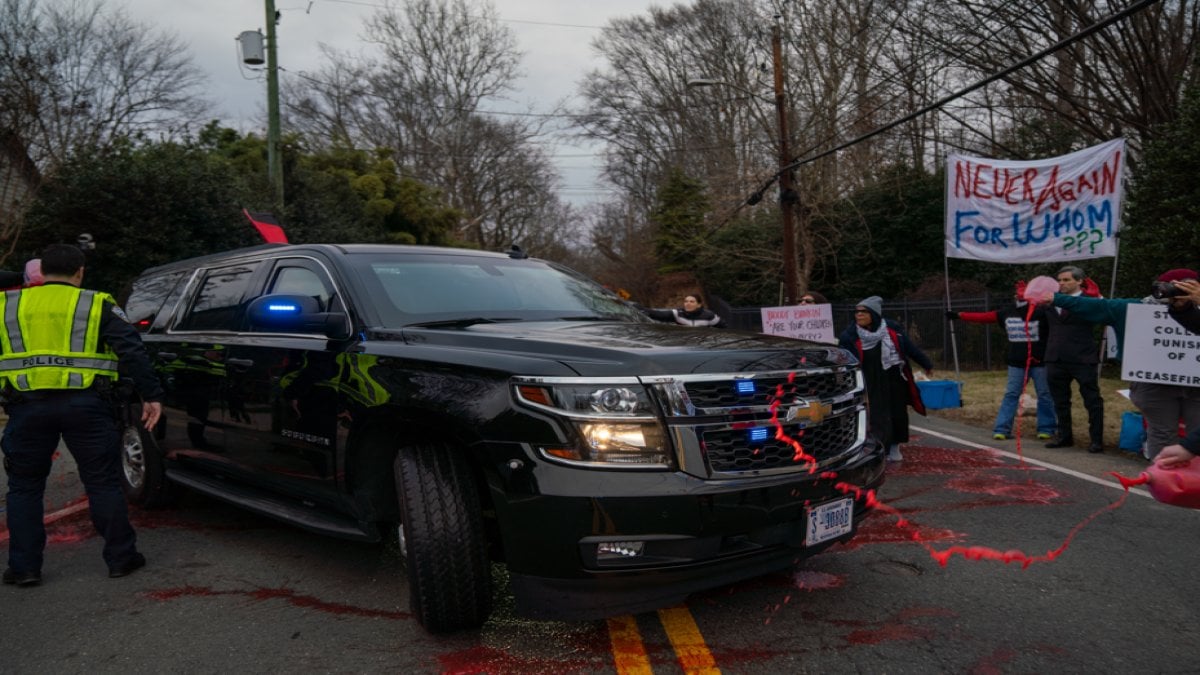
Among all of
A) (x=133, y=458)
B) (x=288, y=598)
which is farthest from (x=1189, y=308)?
(x=133, y=458)

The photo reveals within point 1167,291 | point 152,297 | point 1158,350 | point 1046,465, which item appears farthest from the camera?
point 1046,465

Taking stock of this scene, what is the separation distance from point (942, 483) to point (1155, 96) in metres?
14.5

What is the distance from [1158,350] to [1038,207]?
4464 mm

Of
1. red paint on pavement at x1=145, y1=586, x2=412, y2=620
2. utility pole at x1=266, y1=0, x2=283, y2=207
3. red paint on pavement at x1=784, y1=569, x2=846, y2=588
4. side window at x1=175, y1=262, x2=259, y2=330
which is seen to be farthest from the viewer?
utility pole at x1=266, y1=0, x2=283, y2=207

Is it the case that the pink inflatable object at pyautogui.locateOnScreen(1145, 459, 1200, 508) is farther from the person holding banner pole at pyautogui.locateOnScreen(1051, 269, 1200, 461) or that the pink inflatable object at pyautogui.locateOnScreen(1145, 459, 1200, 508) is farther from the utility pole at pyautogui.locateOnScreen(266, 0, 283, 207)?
the utility pole at pyautogui.locateOnScreen(266, 0, 283, 207)

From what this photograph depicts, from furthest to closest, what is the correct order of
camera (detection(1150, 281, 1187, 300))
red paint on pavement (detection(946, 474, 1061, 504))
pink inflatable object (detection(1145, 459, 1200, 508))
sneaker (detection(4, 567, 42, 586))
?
red paint on pavement (detection(946, 474, 1061, 504)), camera (detection(1150, 281, 1187, 300)), sneaker (detection(4, 567, 42, 586)), pink inflatable object (detection(1145, 459, 1200, 508))

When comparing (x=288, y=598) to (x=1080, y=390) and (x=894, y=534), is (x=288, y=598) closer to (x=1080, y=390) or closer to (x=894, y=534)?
(x=894, y=534)

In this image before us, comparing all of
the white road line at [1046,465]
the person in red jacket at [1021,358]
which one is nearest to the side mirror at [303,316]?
the white road line at [1046,465]

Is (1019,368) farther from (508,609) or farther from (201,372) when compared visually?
(201,372)

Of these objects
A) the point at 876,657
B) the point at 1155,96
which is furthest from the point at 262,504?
the point at 1155,96

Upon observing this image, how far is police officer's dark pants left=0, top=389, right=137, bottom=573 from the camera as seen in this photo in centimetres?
430

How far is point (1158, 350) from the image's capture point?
635cm

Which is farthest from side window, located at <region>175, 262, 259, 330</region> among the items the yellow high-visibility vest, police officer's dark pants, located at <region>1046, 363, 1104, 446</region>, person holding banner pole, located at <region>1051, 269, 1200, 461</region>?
police officer's dark pants, located at <region>1046, 363, 1104, 446</region>

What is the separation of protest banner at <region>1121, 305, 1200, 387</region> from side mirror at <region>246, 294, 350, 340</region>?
5.97 m
